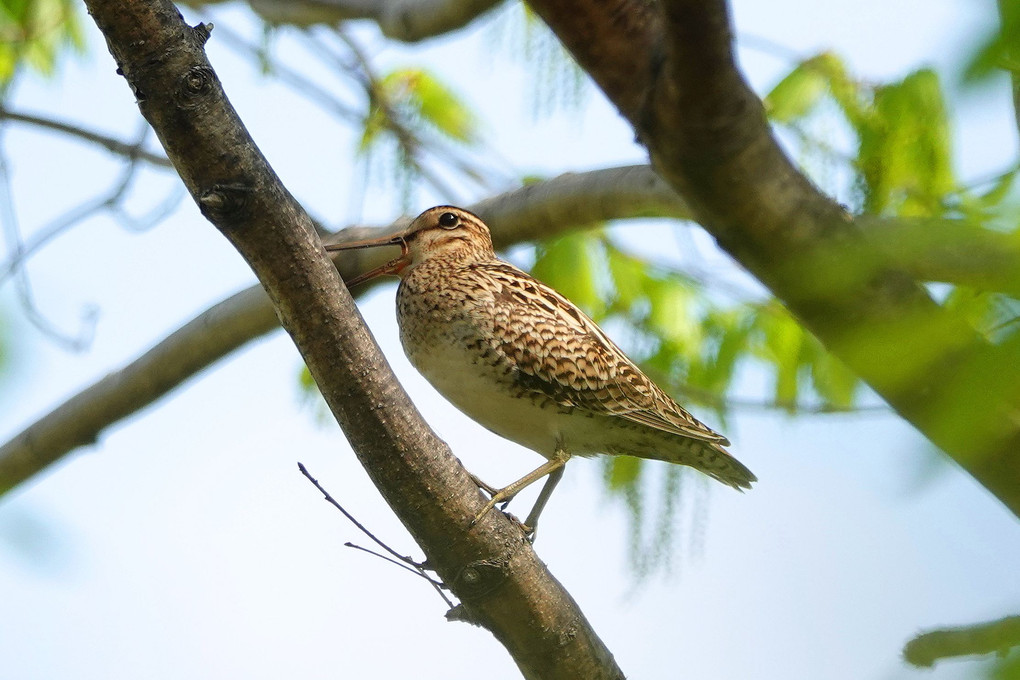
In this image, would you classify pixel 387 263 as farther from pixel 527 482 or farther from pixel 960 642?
pixel 960 642

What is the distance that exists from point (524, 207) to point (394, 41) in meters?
1.01

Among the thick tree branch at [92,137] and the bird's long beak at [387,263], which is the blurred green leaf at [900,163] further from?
the thick tree branch at [92,137]

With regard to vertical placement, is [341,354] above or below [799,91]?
below

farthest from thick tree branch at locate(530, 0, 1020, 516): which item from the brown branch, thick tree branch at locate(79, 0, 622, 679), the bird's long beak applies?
the bird's long beak

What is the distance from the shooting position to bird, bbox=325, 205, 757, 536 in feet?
14.4

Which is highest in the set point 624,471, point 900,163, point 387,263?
point 387,263

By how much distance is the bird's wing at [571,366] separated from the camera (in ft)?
14.4

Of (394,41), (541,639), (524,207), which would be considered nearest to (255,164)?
(541,639)

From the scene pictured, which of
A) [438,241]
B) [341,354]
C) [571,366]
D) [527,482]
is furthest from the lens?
[438,241]

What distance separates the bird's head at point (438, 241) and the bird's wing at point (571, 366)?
46 centimetres

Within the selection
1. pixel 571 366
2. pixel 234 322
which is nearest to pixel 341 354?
pixel 571 366

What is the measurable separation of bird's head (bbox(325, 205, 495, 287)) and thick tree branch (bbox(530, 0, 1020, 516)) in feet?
9.94

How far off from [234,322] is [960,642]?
388 cm

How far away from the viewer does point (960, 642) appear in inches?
55.4
